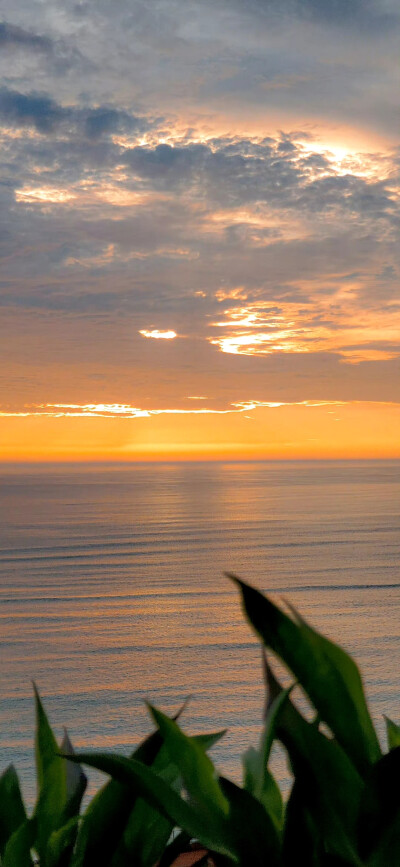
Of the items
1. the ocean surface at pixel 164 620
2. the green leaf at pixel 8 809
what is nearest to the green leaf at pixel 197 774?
the green leaf at pixel 8 809

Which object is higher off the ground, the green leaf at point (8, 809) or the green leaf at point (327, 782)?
A: the green leaf at point (327, 782)

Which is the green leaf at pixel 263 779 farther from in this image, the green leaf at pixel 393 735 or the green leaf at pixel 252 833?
the green leaf at pixel 393 735

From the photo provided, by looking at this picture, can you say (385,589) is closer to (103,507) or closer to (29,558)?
(29,558)

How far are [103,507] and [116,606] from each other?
2520 cm

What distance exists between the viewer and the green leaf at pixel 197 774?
1085 millimetres

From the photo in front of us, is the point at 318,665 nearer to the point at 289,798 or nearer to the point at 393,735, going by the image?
the point at 289,798

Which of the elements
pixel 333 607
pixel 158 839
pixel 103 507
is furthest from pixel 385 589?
pixel 103 507

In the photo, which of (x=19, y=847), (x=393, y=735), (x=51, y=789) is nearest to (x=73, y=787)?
(x=51, y=789)

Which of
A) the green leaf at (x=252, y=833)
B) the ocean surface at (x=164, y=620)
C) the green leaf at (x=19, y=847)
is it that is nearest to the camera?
the green leaf at (x=252, y=833)

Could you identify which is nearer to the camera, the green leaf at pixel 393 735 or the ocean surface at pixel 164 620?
the green leaf at pixel 393 735

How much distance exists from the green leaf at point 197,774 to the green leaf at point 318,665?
205 mm

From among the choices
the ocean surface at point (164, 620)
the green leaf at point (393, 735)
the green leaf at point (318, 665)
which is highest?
the green leaf at point (318, 665)

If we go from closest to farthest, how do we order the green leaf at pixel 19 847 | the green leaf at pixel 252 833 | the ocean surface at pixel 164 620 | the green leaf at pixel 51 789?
the green leaf at pixel 252 833 < the green leaf at pixel 19 847 < the green leaf at pixel 51 789 < the ocean surface at pixel 164 620

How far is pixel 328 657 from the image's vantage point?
3.20ft
